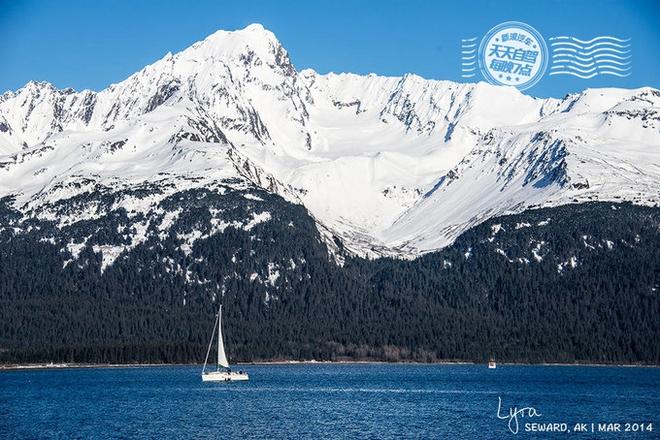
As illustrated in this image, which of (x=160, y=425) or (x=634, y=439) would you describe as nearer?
(x=634, y=439)

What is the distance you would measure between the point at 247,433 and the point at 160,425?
52.8 ft

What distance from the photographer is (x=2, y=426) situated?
193 metres

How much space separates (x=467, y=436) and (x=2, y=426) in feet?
223

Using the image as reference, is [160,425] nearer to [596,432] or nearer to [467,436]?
[467,436]

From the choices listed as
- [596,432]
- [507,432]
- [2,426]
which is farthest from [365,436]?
[2,426]

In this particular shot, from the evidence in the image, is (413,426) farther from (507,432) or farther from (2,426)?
(2,426)

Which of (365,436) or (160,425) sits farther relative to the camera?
(160,425)

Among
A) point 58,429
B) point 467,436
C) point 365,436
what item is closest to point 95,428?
point 58,429

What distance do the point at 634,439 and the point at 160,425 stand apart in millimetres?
69277

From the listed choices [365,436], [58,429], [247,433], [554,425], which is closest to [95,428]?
[58,429]

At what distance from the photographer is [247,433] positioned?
189m

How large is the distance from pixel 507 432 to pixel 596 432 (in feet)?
41.8

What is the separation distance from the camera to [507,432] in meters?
190

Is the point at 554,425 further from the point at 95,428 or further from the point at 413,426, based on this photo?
the point at 95,428
